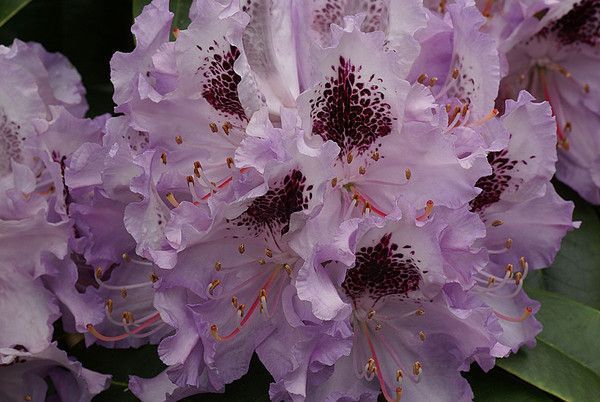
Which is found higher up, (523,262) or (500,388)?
(523,262)

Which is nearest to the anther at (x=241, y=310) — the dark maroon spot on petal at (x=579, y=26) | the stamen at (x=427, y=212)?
the stamen at (x=427, y=212)

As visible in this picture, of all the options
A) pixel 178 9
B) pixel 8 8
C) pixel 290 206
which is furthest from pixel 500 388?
pixel 8 8

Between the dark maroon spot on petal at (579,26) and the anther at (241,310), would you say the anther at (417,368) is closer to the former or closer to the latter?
the anther at (241,310)

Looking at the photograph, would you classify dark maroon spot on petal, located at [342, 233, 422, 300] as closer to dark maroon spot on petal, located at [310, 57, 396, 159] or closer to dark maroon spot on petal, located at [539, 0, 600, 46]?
dark maroon spot on petal, located at [310, 57, 396, 159]

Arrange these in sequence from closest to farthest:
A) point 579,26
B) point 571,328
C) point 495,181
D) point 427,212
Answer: point 427,212 < point 495,181 < point 571,328 < point 579,26

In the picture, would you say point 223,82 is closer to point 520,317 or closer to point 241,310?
point 241,310

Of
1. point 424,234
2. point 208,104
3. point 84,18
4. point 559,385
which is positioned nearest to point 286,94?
point 208,104
